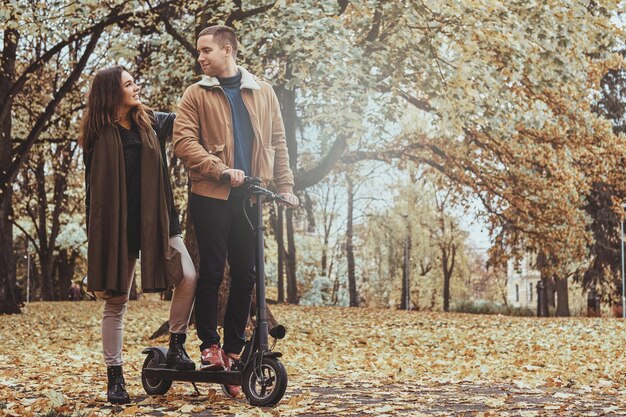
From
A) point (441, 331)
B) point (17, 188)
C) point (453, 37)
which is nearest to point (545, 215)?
point (441, 331)

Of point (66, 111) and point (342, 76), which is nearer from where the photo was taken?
point (342, 76)

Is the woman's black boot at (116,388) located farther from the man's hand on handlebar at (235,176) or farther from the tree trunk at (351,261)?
the tree trunk at (351,261)

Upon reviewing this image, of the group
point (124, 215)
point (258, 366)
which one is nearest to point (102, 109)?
point (124, 215)

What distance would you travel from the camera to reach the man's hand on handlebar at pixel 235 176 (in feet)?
15.8

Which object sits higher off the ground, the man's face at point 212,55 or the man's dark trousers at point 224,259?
the man's face at point 212,55

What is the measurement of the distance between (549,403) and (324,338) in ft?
24.7

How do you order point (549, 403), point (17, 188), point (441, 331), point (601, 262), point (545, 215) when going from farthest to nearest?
point (17, 188), point (601, 262), point (545, 215), point (441, 331), point (549, 403)

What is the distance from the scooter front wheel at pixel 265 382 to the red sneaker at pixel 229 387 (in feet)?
1.08

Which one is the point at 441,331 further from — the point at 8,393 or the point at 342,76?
the point at 8,393

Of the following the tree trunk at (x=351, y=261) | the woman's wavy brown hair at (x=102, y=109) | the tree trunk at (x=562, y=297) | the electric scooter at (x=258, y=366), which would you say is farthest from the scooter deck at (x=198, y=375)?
the tree trunk at (x=351, y=261)

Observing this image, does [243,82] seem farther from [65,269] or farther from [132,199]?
[65,269]

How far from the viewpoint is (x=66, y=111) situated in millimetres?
20547

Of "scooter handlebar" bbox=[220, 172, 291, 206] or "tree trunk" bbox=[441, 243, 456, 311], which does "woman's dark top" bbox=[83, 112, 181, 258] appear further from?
"tree trunk" bbox=[441, 243, 456, 311]

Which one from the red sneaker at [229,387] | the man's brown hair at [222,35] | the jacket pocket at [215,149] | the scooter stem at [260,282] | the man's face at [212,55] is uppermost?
the man's brown hair at [222,35]
